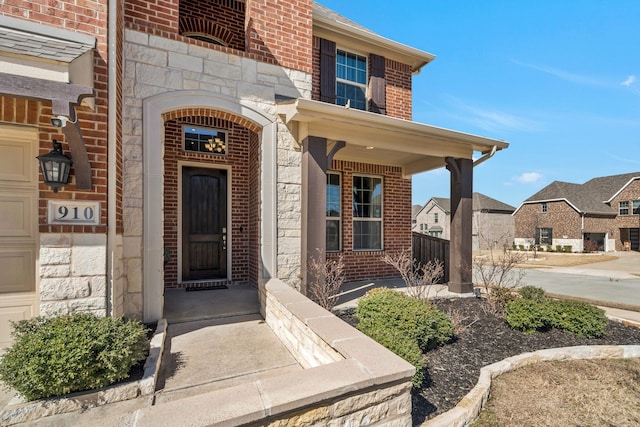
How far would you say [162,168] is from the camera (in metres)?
4.05

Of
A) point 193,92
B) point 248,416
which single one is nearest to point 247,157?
point 193,92

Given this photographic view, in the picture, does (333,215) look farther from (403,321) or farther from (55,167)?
(55,167)

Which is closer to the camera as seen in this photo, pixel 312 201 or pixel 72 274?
pixel 72 274

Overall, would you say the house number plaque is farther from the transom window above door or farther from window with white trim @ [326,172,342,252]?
window with white trim @ [326,172,342,252]

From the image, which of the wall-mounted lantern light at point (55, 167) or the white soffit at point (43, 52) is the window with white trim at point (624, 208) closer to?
the white soffit at point (43, 52)

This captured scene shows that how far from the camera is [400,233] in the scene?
7.89m

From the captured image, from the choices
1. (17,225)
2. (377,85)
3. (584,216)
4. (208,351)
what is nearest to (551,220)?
(584,216)

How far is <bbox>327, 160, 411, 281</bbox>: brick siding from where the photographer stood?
7.24 meters

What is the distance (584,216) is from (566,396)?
3214 cm

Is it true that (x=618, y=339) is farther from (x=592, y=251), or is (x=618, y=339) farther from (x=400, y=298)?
(x=592, y=251)

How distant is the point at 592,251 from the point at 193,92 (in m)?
34.1

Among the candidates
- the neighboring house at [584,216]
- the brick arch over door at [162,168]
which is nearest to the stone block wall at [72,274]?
the brick arch over door at [162,168]

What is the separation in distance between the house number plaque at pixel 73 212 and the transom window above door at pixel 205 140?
3028 millimetres

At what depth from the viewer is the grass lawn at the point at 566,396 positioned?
2576 millimetres
